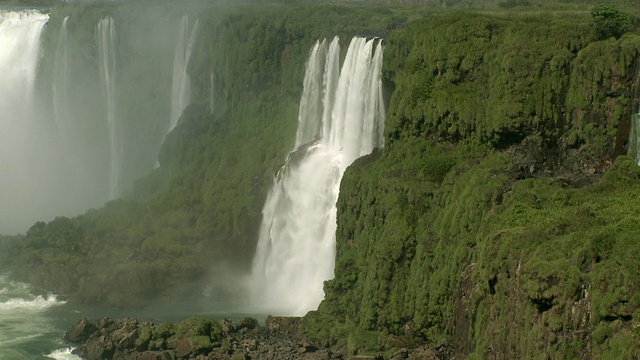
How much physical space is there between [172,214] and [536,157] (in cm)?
2221

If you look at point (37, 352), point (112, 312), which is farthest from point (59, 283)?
point (37, 352)

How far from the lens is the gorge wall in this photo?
30.5 metres

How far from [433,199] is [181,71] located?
29.6 metres

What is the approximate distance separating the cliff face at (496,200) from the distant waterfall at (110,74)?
28.9 metres

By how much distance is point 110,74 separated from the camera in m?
70.2

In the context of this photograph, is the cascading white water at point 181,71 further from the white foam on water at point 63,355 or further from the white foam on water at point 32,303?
the white foam on water at point 63,355

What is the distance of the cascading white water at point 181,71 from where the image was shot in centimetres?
6581

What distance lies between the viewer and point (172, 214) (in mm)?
56000

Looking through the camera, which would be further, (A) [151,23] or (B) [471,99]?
(A) [151,23]

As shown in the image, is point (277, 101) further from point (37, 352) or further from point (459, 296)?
point (459, 296)

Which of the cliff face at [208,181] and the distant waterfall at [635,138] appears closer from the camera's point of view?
the distant waterfall at [635,138]

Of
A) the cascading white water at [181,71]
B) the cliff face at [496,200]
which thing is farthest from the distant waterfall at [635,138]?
the cascading white water at [181,71]

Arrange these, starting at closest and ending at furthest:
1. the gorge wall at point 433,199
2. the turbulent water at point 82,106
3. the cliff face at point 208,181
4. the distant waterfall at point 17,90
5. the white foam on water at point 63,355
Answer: the gorge wall at point 433,199 < the white foam on water at point 63,355 < the cliff face at point 208,181 < the turbulent water at point 82,106 < the distant waterfall at point 17,90

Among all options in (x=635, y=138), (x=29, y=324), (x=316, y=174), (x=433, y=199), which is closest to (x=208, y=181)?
(x=316, y=174)
